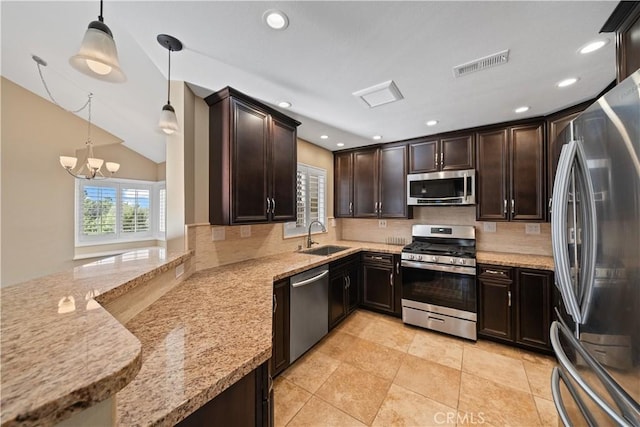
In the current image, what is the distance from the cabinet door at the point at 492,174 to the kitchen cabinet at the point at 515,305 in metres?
0.68

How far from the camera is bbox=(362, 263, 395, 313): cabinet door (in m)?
3.13

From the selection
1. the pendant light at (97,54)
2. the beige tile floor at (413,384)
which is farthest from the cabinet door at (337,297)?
the pendant light at (97,54)

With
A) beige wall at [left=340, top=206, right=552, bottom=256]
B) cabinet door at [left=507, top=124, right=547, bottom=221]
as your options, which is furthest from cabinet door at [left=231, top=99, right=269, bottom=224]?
cabinet door at [left=507, top=124, right=547, bottom=221]

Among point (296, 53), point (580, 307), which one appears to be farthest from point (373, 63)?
point (580, 307)

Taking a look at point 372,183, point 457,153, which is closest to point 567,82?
point 457,153

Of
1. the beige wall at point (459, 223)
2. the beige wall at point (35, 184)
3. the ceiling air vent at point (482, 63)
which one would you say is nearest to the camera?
the ceiling air vent at point (482, 63)

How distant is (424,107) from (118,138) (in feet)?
17.0

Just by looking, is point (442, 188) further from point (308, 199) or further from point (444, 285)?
point (308, 199)

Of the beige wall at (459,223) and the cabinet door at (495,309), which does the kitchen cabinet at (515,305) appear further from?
the beige wall at (459,223)

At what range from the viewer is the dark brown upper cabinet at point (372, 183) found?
3.37 metres

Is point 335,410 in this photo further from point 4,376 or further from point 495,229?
point 495,229

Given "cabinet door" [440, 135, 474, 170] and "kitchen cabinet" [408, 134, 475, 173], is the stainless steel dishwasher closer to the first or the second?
"kitchen cabinet" [408, 134, 475, 173]

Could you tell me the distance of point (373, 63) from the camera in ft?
5.29

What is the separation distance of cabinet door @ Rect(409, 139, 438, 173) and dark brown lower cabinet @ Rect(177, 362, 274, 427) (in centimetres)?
300
